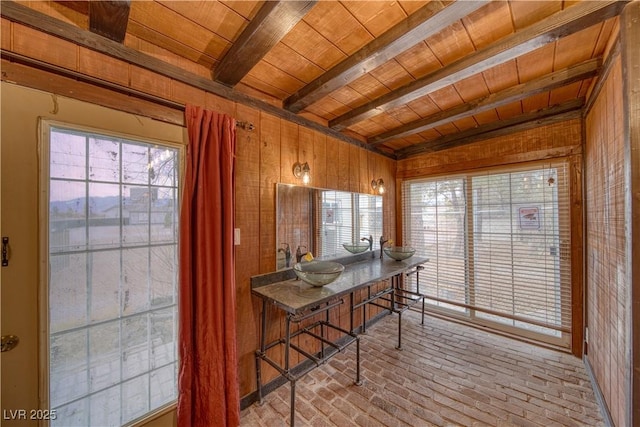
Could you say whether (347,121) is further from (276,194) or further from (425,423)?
(425,423)

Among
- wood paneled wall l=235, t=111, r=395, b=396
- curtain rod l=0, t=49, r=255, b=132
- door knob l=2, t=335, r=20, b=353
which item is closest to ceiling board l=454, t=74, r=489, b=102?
wood paneled wall l=235, t=111, r=395, b=396

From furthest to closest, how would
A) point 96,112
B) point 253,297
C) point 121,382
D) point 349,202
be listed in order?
1. point 349,202
2. point 253,297
3. point 121,382
4. point 96,112

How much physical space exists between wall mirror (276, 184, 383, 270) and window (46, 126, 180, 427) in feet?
2.94

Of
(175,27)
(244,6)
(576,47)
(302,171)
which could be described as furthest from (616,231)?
(175,27)

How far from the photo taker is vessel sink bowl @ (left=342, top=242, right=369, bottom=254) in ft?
9.48

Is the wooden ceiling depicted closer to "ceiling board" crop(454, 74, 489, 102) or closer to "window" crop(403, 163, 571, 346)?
"ceiling board" crop(454, 74, 489, 102)

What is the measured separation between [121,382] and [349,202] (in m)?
2.46

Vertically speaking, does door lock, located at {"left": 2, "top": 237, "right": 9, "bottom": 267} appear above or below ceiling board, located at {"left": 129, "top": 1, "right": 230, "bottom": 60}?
below

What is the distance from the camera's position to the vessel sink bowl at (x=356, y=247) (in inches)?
114

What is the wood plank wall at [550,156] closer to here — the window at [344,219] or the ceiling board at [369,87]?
the window at [344,219]

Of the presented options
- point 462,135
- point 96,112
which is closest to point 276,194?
point 96,112

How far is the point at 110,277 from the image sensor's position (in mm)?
1354

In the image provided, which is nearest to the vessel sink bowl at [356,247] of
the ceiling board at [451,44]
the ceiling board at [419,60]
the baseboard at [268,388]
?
the baseboard at [268,388]

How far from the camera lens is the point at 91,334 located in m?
1.30
